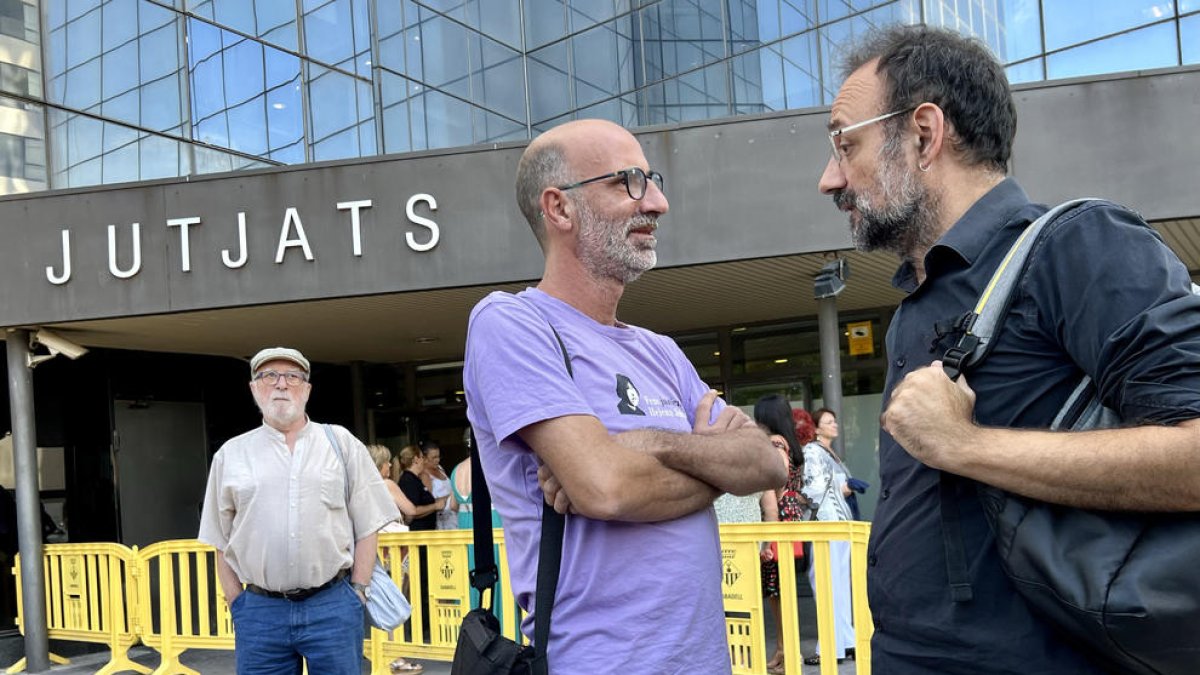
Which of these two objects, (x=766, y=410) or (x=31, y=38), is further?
(x=31, y=38)

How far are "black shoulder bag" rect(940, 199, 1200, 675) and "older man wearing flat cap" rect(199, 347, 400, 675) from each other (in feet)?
12.5

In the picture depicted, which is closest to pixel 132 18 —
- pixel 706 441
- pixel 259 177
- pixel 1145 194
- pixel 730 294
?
pixel 259 177

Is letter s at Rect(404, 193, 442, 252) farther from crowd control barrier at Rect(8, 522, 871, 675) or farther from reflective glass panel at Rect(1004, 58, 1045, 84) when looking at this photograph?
reflective glass panel at Rect(1004, 58, 1045, 84)

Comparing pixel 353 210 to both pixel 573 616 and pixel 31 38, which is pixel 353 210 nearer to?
pixel 31 38

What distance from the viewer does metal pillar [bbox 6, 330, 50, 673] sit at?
380 inches

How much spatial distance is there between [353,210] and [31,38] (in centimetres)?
666

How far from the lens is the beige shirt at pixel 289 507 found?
184 inches

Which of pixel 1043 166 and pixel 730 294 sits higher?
pixel 1043 166

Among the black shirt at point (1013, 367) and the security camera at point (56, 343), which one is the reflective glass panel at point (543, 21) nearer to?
→ the security camera at point (56, 343)

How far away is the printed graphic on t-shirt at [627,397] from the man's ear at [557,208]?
0.38 m

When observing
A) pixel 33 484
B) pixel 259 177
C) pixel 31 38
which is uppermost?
pixel 31 38

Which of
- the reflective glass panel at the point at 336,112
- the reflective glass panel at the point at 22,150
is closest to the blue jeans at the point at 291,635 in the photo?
the reflective glass panel at the point at 22,150

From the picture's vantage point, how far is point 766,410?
768cm

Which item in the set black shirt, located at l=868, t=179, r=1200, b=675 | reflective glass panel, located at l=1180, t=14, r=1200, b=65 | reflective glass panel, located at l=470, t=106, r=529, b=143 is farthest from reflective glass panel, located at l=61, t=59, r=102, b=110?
reflective glass panel, located at l=1180, t=14, r=1200, b=65
